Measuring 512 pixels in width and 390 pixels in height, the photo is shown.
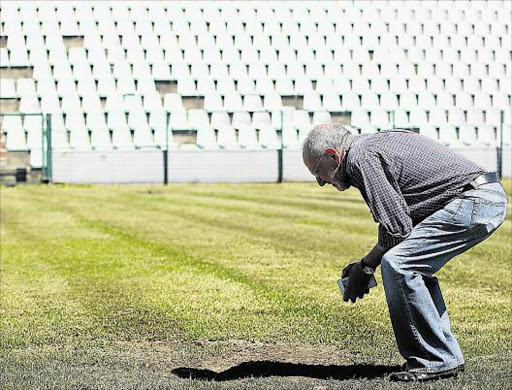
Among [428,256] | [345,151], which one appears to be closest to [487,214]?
[428,256]

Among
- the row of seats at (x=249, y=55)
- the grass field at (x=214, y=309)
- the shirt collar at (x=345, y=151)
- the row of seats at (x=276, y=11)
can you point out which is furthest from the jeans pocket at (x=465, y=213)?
the row of seats at (x=276, y=11)

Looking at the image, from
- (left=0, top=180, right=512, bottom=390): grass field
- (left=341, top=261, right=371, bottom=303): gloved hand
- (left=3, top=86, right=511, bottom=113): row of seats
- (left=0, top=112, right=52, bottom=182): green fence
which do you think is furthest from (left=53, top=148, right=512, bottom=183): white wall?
(left=341, top=261, right=371, bottom=303): gloved hand

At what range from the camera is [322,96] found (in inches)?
1463

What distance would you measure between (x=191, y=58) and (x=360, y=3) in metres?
7.88

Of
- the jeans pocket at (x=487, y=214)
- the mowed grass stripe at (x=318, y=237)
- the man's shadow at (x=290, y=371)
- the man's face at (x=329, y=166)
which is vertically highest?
the man's face at (x=329, y=166)

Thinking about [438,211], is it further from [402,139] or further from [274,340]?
[274,340]

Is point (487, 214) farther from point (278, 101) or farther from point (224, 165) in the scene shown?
point (278, 101)

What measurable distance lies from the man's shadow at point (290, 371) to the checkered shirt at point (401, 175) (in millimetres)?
1030

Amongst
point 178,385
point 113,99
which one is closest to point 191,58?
point 113,99

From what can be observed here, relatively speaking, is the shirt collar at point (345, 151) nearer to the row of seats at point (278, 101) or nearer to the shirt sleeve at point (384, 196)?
the shirt sleeve at point (384, 196)

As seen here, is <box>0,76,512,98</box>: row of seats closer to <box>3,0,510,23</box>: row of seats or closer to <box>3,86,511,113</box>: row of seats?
<box>3,86,511,113</box>: row of seats

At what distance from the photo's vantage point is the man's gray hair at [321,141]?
15.3ft

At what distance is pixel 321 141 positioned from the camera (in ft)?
15.4

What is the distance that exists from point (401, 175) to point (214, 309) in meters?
3.39
